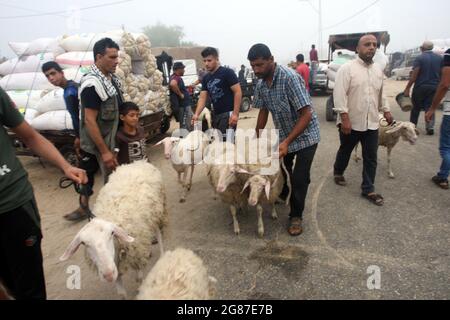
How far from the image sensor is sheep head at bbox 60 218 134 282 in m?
1.98

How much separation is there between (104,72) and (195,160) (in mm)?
2256

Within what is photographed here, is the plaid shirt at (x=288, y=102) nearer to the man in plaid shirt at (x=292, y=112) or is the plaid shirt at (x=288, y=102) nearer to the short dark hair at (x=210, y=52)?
the man in plaid shirt at (x=292, y=112)

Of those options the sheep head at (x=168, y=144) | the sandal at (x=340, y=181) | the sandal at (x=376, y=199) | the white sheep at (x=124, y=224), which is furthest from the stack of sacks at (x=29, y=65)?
the sandal at (x=376, y=199)

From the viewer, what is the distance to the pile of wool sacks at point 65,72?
590 centimetres

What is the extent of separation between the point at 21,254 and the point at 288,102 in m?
2.69

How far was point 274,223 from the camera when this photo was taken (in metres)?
3.84

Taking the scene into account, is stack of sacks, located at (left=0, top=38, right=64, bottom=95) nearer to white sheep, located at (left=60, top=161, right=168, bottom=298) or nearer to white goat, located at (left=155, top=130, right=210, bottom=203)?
white goat, located at (left=155, top=130, right=210, bottom=203)

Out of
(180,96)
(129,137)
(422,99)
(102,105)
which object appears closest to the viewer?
(102,105)

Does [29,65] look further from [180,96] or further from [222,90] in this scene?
[222,90]

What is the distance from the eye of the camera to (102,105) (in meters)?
3.15

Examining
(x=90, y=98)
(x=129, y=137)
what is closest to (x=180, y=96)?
(x=129, y=137)

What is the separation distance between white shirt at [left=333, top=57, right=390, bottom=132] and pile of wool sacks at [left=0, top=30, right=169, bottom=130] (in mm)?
4318

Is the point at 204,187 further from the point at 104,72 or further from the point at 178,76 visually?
the point at 178,76

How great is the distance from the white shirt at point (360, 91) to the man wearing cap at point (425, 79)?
11.0 feet
